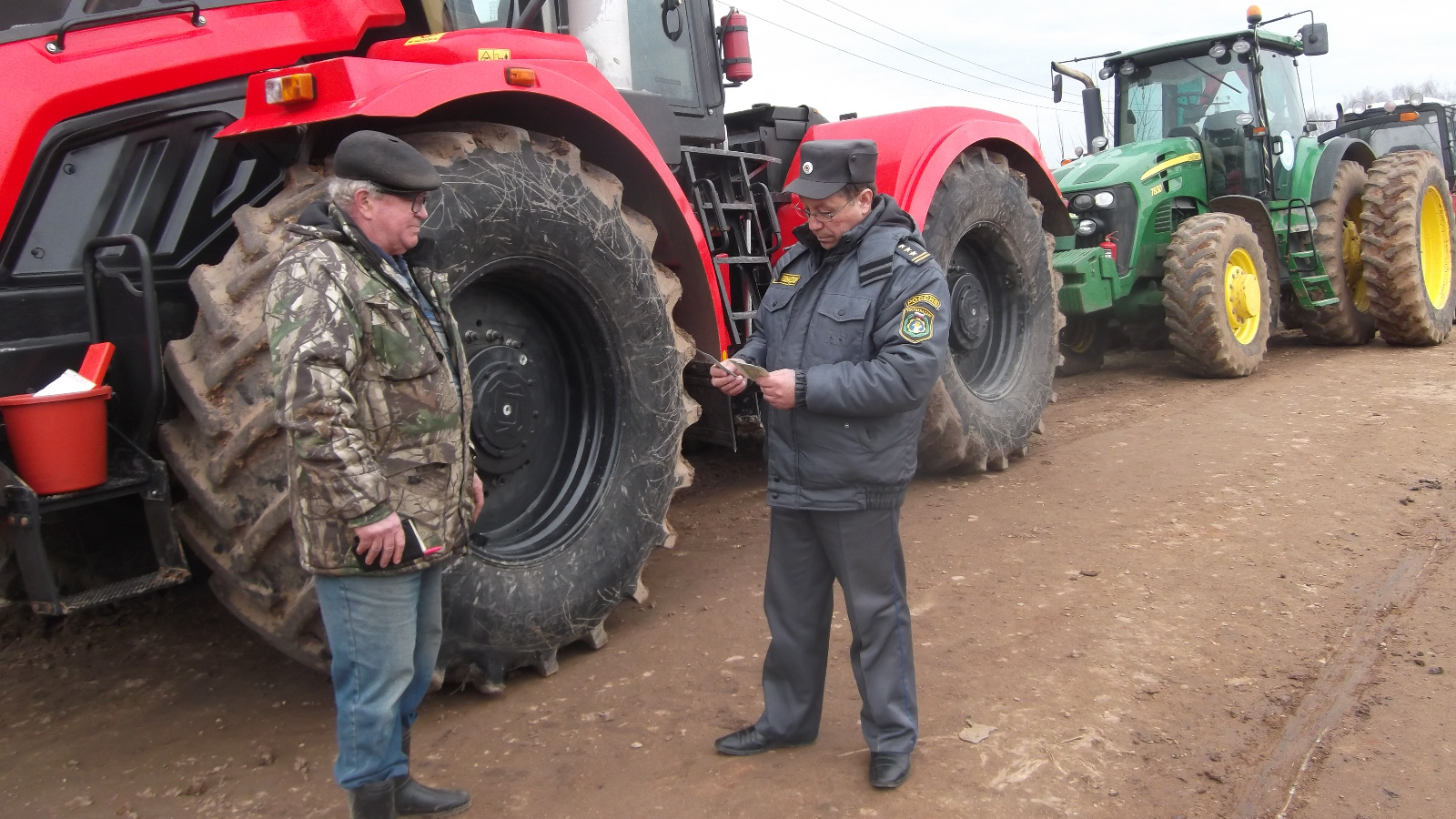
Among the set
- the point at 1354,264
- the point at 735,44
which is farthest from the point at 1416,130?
the point at 735,44

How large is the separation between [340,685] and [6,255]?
4.75 ft

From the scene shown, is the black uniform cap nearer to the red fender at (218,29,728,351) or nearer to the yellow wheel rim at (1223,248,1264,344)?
the red fender at (218,29,728,351)

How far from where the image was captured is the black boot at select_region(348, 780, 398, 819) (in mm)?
2520

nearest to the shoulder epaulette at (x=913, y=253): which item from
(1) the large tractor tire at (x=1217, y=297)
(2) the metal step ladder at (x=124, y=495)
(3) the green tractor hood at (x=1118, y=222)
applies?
(2) the metal step ladder at (x=124, y=495)

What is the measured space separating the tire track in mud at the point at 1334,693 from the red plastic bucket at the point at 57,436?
113 inches

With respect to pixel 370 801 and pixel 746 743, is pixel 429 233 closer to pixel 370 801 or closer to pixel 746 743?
pixel 370 801

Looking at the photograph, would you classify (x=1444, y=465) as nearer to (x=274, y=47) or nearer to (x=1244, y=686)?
(x=1244, y=686)

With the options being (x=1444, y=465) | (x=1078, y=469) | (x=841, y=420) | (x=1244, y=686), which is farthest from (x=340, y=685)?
(x=1444, y=465)

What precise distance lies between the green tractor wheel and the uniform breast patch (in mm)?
6864

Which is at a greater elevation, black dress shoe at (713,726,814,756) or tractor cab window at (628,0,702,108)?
tractor cab window at (628,0,702,108)

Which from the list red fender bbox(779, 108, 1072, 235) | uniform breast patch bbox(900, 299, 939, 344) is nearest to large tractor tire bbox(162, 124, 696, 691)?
uniform breast patch bbox(900, 299, 939, 344)

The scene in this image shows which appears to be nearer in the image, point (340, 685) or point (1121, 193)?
point (340, 685)

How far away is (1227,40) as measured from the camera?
28.6 feet

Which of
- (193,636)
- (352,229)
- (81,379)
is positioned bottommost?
(193,636)
